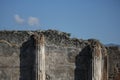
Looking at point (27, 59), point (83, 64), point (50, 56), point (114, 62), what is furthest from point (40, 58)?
point (114, 62)

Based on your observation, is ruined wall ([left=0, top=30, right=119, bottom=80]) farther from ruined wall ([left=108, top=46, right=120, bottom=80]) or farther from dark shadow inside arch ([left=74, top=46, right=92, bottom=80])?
ruined wall ([left=108, top=46, right=120, bottom=80])

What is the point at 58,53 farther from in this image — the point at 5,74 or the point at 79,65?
the point at 5,74

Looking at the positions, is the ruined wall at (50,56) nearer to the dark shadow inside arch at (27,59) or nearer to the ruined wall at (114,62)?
the dark shadow inside arch at (27,59)

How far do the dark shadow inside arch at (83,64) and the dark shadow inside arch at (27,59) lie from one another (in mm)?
2668

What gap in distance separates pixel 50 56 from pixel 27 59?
4.25 ft

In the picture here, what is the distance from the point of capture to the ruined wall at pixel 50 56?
58.5ft

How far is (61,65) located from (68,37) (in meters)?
1.51

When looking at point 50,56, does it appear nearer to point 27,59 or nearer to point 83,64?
point 27,59

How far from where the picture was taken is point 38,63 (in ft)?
57.5

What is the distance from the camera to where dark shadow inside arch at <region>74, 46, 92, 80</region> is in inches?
758

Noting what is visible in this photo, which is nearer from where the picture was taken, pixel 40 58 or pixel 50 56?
pixel 40 58

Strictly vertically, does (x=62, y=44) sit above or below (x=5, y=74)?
above

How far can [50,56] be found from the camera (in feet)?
61.0

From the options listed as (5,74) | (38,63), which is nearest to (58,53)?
(38,63)
